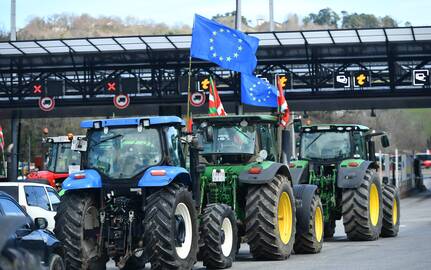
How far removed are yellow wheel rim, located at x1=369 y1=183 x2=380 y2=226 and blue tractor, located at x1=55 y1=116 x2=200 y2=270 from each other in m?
7.81

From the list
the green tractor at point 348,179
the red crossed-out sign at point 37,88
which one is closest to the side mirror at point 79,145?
the green tractor at point 348,179

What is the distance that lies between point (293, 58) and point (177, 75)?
566cm

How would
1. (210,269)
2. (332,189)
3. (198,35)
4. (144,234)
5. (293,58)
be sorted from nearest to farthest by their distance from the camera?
(144,234), (210,269), (198,35), (332,189), (293,58)

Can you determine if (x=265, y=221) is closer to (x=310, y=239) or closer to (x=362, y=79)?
(x=310, y=239)

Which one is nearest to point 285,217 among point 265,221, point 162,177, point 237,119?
point 265,221

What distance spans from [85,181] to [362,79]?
29.8 m

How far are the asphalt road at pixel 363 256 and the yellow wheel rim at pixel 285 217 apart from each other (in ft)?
1.49

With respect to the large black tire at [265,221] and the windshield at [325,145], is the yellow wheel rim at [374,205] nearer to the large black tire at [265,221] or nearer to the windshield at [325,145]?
the windshield at [325,145]

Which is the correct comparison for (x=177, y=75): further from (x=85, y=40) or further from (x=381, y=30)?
(x=381, y=30)

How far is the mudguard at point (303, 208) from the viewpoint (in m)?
17.6

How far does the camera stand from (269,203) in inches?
622

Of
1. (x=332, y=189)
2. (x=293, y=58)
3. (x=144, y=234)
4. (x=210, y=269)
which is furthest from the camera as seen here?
(x=293, y=58)

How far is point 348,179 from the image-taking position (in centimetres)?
2020

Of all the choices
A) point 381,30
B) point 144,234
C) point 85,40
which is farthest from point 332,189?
point 85,40
